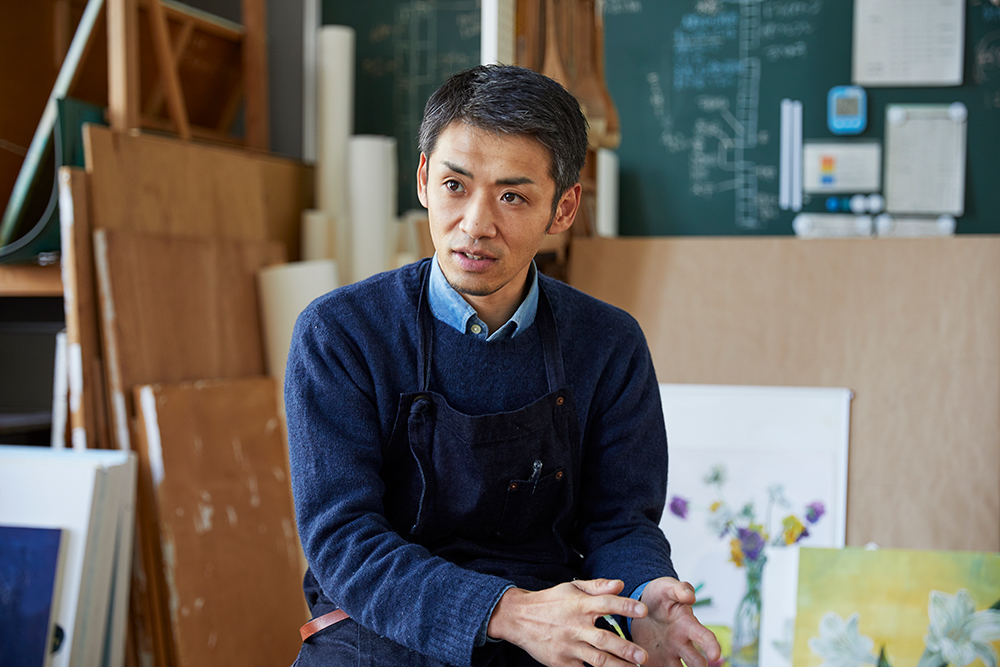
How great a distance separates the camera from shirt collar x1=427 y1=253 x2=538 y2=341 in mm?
1289

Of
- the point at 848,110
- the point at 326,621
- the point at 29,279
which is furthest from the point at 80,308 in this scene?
the point at 848,110

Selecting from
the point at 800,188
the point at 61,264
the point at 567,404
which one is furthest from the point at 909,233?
the point at 61,264

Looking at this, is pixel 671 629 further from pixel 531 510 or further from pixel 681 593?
pixel 531 510

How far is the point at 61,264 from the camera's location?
240 centimetres

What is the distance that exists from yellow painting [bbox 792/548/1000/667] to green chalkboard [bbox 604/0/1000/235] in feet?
6.76

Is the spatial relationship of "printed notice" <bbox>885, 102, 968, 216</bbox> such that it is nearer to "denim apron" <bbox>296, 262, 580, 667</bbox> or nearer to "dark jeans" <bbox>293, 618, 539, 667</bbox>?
"denim apron" <bbox>296, 262, 580, 667</bbox>

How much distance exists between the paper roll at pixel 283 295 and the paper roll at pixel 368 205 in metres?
0.33

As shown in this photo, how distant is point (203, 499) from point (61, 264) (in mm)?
779

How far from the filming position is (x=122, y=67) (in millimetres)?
2496

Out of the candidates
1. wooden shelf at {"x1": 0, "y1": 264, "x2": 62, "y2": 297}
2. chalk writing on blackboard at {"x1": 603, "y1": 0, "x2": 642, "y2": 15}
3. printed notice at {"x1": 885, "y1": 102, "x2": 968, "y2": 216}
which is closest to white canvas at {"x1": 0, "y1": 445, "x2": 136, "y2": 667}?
wooden shelf at {"x1": 0, "y1": 264, "x2": 62, "y2": 297}

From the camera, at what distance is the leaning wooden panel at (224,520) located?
229 cm

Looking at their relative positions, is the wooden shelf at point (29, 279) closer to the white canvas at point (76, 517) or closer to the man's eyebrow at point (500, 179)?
the white canvas at point (76, 517)

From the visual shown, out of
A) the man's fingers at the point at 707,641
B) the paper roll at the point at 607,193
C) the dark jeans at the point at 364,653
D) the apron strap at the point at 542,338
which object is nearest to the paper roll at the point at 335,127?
the paper roll at the point at 607,193

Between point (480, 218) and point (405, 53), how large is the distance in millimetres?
2761
